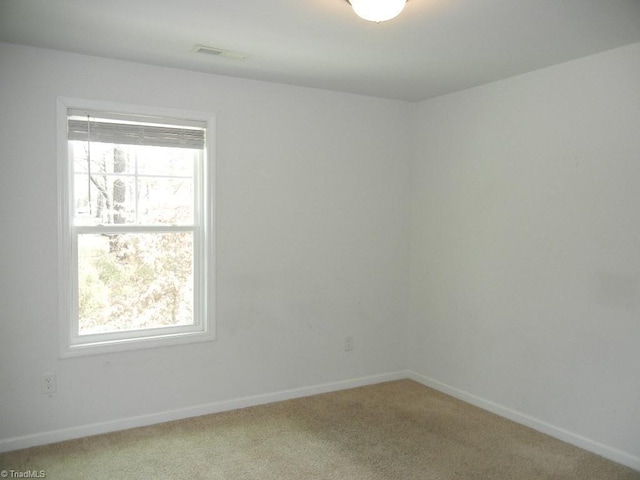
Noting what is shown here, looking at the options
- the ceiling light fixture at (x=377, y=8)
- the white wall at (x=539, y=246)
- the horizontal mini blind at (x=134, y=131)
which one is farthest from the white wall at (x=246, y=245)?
the ceiling light fixture at (x=377, y=8)

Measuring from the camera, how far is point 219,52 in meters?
3.07

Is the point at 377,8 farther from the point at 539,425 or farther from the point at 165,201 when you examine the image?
the point at 539,425

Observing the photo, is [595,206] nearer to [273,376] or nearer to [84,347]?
[273,376]

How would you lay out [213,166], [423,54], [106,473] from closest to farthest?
1. [106,473]
2. [423,54]
3. [213,166]

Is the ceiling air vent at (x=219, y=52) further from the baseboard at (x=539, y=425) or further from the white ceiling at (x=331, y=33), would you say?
the baseboard at (x=539, y=425)

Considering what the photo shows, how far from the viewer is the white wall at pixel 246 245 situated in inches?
120

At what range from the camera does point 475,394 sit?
12.8 feet

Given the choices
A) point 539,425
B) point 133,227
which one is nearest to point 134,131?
point 133,227

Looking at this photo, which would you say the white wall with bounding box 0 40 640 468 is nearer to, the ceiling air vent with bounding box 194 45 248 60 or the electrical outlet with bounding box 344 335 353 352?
the electrical outlet with bounding box 344 335 353 352

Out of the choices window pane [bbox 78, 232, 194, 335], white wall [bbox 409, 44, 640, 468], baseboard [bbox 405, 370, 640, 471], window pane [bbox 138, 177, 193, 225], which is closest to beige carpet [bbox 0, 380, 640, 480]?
baseboard [bbox 405, 370, 640, 471]

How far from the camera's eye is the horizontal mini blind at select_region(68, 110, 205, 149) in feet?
10.5

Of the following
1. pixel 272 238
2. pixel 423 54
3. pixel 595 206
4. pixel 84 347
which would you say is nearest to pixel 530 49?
pixel 423 54

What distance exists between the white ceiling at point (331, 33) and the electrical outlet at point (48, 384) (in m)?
1.97

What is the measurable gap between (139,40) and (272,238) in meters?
1.63
